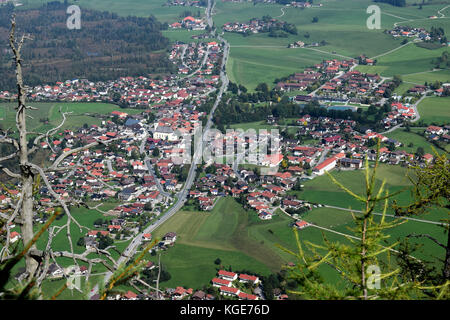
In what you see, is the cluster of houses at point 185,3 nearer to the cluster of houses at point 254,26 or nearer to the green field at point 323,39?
the green field at point 323,39

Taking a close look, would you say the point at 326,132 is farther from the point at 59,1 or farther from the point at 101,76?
the point at 59,1

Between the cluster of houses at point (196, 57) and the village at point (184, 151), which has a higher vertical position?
the cluster of houses at point (196, 57)

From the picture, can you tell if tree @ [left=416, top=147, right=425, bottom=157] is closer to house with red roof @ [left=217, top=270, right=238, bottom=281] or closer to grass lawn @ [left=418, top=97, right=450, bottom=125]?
grass lawn @ [left=418, top=97, right=450, bottom=125]

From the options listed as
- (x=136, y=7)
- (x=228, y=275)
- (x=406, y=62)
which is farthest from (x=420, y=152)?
(x=136, y=7)

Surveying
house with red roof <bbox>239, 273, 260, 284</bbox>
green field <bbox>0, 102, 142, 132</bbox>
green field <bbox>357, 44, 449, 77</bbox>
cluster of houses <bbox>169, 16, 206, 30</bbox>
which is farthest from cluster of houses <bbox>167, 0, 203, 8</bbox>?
house with red roof <bbox>239, 273, 260, 284</bbox>

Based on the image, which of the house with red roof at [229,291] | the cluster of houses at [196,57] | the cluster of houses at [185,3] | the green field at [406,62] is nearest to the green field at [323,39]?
the green field at [406,62]
